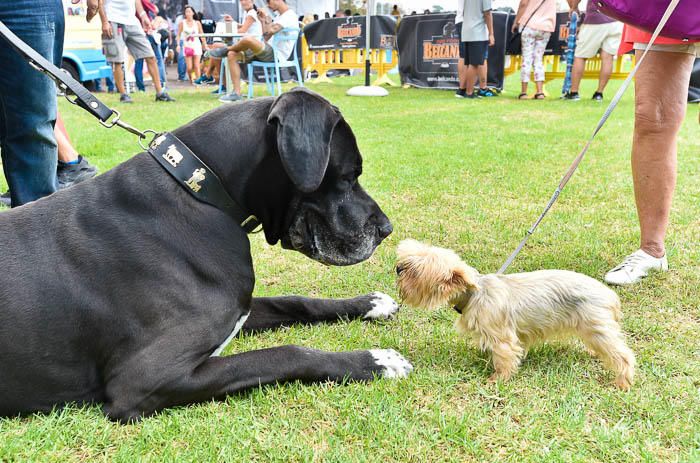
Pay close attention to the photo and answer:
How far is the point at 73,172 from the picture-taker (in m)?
5.66

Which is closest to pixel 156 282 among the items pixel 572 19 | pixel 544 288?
pixel 544 288

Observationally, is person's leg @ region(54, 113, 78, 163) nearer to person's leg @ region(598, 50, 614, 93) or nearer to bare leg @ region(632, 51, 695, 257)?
bare leg @ region(632, 51, 695, 257)

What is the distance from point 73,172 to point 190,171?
12.7ft

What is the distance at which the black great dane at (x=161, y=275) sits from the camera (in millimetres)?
2227

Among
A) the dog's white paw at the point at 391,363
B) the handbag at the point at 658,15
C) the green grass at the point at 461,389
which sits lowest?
the green grass at the point at 461,389

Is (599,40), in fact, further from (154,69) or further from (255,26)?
(154,69)

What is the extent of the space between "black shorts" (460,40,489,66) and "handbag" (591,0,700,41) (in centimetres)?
1109

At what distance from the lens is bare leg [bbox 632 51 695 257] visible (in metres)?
3.40

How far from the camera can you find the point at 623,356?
246 centimetres

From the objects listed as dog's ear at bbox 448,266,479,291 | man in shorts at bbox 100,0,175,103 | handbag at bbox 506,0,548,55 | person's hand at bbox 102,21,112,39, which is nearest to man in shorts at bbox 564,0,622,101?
handbag at bbox 506,0,548,55

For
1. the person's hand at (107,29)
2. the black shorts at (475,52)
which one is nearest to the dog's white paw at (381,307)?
the person's hand at (107,29)

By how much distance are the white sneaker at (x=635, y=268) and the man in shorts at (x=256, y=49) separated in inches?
422

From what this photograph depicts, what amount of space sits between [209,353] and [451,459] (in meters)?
1.06

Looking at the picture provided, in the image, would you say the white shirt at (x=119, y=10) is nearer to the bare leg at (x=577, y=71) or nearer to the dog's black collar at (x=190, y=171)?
the bare leg at (x=577, y=71)
